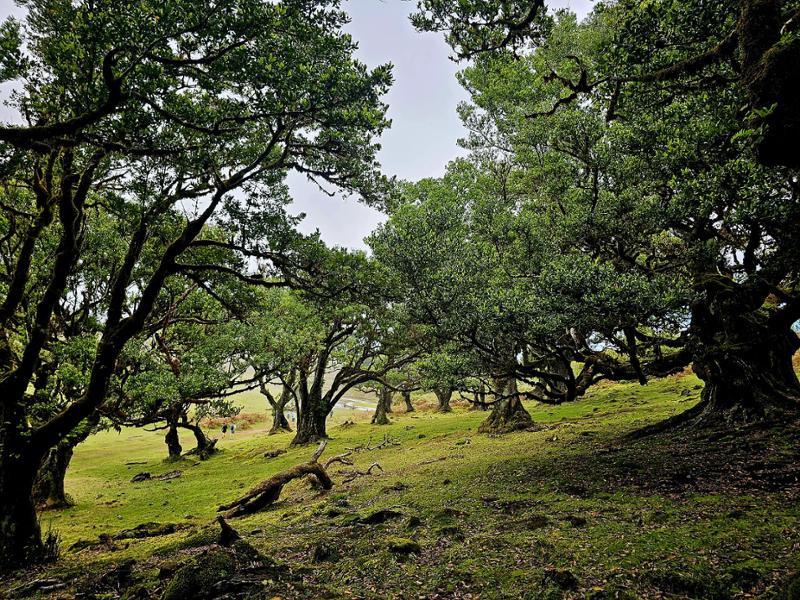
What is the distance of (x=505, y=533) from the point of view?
6.66 metres

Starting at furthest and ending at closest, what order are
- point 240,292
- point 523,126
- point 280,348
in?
point 280,348
point 523,126
point 240,292

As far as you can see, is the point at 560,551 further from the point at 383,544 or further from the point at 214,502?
the point at 214,502

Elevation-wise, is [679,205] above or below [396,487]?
above

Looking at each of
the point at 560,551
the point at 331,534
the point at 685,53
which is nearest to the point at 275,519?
the point at 331,534

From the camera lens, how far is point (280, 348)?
2208cm

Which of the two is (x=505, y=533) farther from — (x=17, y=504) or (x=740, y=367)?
(x=17, y=504)

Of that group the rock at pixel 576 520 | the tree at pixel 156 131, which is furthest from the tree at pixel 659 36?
the rock at pixel 576 520

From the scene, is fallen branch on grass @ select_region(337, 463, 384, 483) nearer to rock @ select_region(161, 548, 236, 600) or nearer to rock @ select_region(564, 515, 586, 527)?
rock @ select_region(161, 548, 236, 600)

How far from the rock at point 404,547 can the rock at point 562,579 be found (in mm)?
2222

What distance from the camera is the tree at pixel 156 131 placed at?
5980 millimetres

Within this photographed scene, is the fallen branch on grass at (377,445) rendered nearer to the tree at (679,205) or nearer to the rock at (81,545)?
the rock at (81,545)

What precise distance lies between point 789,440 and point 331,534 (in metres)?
9.65

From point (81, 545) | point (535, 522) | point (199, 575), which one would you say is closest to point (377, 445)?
point (81, 545)

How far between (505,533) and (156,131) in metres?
9.27
